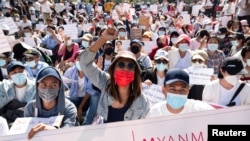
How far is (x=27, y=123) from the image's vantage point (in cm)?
293

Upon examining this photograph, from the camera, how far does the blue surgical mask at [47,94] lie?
3232 mm

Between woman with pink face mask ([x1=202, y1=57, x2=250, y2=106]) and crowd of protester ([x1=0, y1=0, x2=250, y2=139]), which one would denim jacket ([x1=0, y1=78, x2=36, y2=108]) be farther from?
woman with pink face mask ([x1=202, y1=57, x2=250, y2=106])

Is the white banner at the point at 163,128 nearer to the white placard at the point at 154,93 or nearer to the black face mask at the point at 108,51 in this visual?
the white placard at the point at 154,93

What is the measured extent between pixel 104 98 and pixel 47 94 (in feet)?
1.64

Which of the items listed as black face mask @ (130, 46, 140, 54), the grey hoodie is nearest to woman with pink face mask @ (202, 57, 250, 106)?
the grey hoodie

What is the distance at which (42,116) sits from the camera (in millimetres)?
3197

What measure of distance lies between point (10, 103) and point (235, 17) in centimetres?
908

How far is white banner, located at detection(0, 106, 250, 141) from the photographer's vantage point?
251 centimetres

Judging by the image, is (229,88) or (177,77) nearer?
(177,77)

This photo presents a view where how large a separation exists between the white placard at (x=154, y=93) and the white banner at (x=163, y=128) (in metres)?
1.59

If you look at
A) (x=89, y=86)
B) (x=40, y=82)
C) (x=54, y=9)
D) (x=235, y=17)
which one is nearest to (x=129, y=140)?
(x=40, y=82)

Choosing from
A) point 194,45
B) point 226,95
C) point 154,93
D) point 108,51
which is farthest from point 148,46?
point 226,95

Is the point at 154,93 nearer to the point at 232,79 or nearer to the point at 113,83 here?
the point at 232,79

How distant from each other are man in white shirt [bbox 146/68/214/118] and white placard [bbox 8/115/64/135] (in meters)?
0.73
